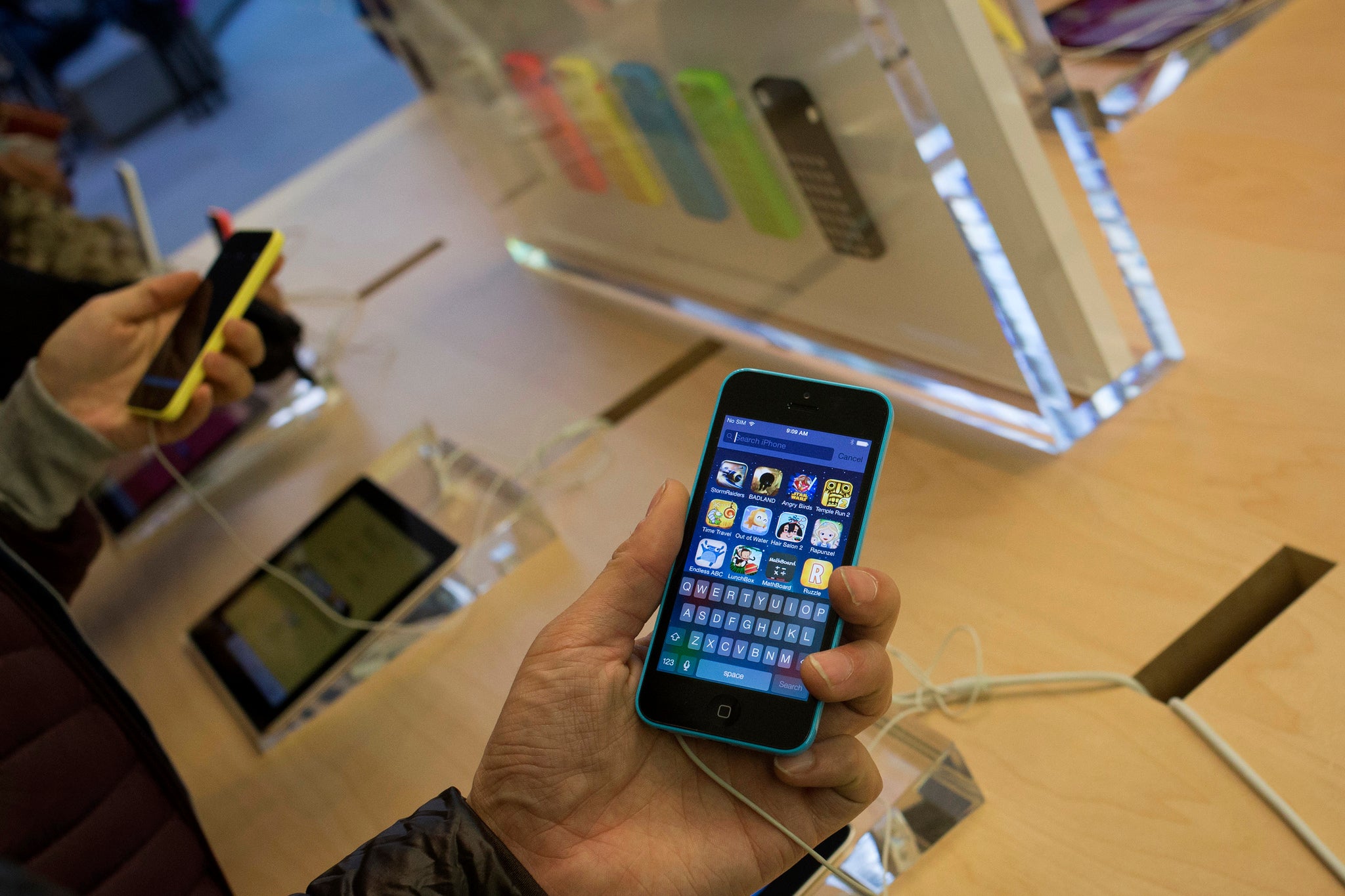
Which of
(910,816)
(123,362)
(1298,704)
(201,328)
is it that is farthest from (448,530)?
(1298,704)

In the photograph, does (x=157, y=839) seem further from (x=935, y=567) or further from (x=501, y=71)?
(x=501, y=71)

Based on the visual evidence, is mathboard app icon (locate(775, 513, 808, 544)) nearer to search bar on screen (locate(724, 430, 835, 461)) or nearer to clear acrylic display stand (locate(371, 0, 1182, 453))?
search bar on screen (locate(724, 430, 835, 461))

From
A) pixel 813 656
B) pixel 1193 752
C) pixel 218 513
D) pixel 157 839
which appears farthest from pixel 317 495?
pixel 1193 752

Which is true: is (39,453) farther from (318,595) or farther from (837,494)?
(837,494)

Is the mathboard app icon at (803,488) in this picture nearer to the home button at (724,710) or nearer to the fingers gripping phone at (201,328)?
the home button at (724,710)

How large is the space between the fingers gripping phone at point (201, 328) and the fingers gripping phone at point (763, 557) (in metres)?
0.66

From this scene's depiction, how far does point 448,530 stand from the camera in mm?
1007

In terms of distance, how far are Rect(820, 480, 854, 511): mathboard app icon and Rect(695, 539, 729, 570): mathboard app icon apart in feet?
0.22

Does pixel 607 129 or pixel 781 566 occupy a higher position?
pixel 607 129

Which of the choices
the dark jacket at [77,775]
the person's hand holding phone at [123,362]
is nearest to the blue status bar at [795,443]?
the dark jacket at [77,775]

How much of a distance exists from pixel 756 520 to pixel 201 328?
0.74 meters

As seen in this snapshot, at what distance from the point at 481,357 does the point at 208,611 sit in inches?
18.5

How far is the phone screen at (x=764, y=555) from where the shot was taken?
567mm

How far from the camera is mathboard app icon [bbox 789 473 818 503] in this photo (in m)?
0.60
